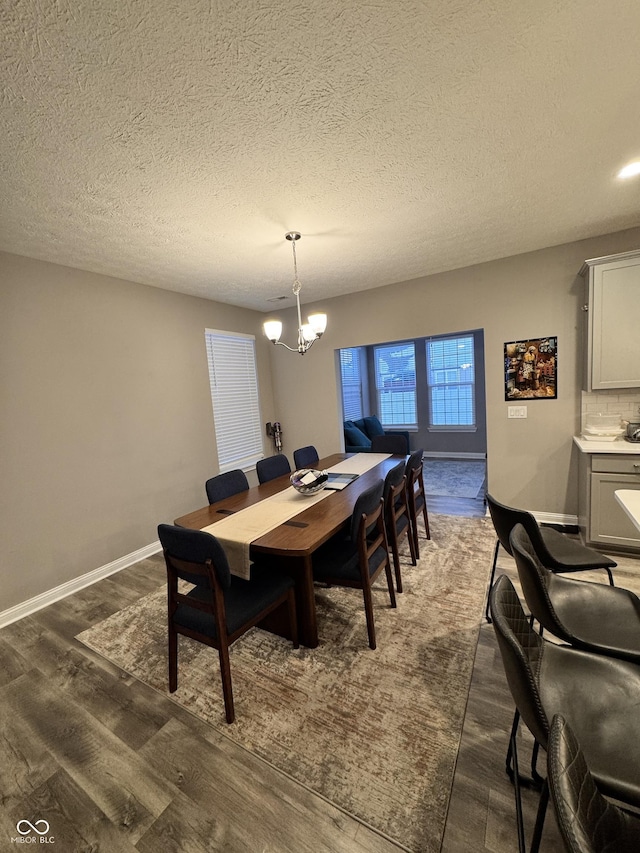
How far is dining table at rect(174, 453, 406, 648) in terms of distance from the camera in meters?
1.82

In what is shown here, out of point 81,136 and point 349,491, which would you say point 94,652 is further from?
point 81,136

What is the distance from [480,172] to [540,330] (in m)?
1.92

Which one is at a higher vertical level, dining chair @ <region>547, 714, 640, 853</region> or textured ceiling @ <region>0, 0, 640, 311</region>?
textured ceiling @ <region>0, 0, 640, 311</region>

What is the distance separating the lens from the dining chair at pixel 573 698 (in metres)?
0.86

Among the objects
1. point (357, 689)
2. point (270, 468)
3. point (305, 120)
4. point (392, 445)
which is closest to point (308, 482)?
point (270, 468)

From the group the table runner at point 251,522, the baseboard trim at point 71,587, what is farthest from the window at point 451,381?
the baseboard trim at point 71,587

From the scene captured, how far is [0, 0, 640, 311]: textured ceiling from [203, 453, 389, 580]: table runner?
6.44ft

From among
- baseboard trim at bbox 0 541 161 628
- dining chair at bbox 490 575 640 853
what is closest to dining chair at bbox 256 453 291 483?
baseboard trim at bbox 0 541 161 628

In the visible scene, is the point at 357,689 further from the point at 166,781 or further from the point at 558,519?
the point at 558,519

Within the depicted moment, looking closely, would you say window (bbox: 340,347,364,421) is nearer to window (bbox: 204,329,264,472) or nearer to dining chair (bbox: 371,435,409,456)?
window (bbox: 204,329,264,472)

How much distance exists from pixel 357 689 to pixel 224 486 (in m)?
1.64

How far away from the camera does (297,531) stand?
76.4 inches
